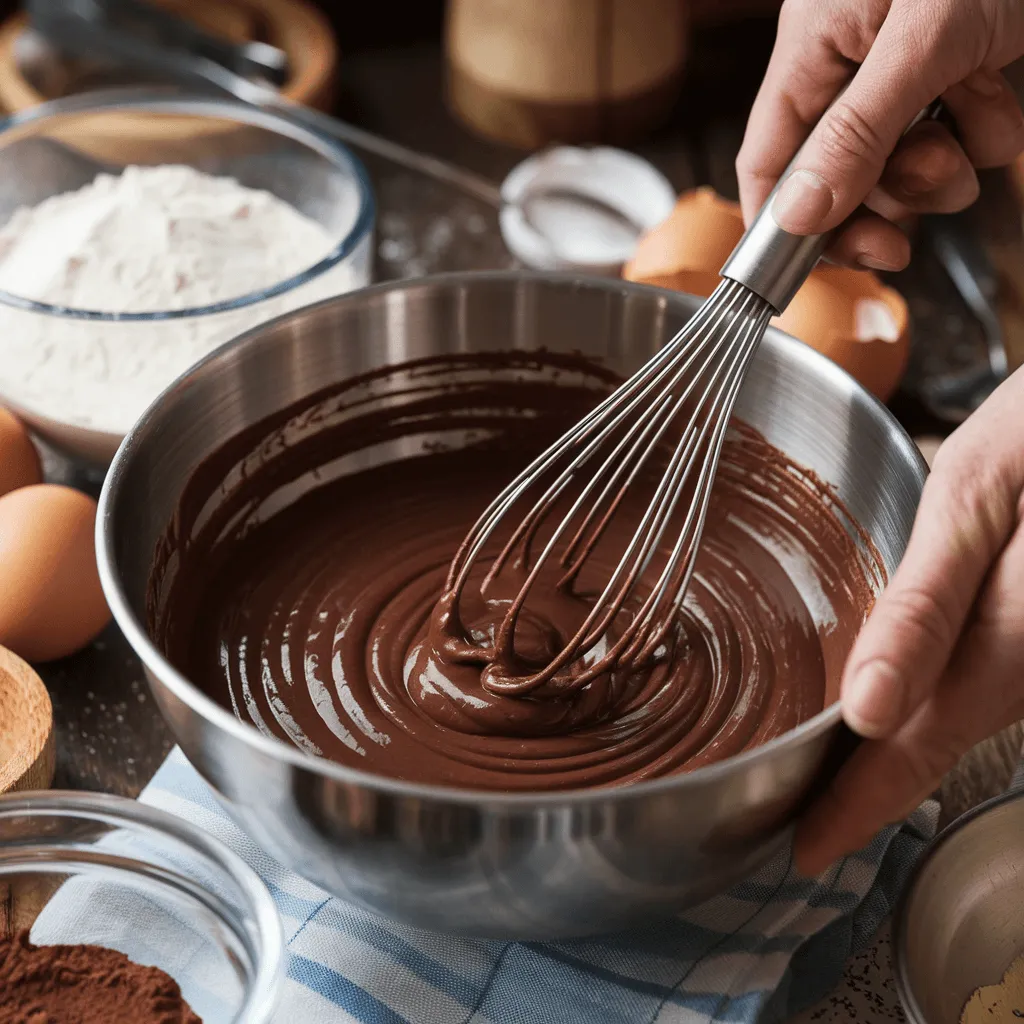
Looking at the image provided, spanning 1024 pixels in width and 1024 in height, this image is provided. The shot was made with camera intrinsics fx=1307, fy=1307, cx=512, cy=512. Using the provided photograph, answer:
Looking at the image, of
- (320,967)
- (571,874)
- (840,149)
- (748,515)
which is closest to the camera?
(571,874)

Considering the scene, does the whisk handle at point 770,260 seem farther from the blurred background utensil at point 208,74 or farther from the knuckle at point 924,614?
the blurred background utensil at point 208,74

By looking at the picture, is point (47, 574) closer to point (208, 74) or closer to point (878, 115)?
point (878, 115)

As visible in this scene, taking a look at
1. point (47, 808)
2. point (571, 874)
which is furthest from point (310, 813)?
point (47, 808)

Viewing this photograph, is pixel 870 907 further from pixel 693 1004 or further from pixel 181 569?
pixel 181 569

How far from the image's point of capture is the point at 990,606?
71cm

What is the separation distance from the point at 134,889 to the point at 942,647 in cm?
50

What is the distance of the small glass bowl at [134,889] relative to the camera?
2.49ft

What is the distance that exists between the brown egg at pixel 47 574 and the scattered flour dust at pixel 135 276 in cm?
13

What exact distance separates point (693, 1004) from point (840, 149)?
0.56 meters

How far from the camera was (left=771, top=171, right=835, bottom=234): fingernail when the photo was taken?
2.79ft

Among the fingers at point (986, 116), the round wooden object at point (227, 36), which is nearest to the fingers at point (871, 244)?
Answer: the fingers at point (986, 116)

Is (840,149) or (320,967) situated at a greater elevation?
(840,149)

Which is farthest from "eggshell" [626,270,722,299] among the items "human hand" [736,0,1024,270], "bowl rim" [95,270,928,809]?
"bowl rim" [95,270,928,809]

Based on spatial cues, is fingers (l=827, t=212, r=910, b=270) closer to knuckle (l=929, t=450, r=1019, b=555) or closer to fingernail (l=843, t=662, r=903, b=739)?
knuckle (l=929, t=450, r=1019, b=555)
